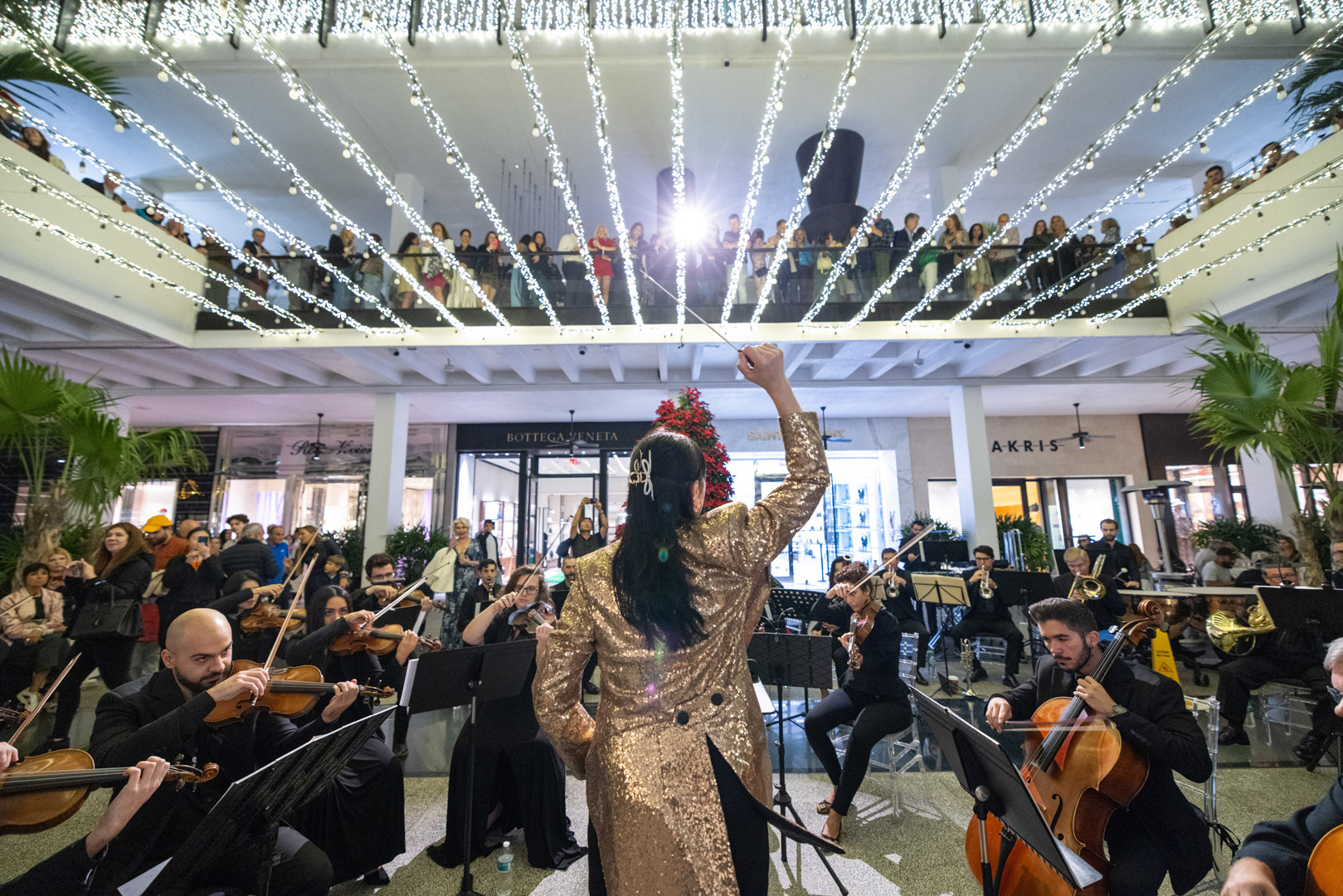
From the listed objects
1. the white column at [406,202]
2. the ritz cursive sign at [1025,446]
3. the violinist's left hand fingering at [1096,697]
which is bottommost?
the violinist's left hand fingering at [1096,697]

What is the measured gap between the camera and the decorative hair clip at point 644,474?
1267 millimetres

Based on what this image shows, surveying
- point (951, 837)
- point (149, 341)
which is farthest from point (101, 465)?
point (951, 837)

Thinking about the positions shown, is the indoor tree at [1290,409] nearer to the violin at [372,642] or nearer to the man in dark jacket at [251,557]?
the violin at [372,642]

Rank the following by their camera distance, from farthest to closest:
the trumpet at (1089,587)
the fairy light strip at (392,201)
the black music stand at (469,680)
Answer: the trumpet at (1089,587), the fairy light strip at (392,201), the black music stand at (469,680)

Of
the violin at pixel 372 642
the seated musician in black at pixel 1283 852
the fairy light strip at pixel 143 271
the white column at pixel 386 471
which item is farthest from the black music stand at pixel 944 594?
the fairy light strip at pixel 143 271

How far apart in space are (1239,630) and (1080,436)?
9274 millimetres

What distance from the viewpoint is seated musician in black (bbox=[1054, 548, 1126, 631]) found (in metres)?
6.00

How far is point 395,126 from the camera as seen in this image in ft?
30.4

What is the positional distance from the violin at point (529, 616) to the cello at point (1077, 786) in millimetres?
2647

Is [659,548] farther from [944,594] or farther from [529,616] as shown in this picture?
[944,594]

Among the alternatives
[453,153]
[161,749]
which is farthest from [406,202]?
[161,749]

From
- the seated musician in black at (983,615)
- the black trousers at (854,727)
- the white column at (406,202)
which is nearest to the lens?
the black trousers at (854,727)

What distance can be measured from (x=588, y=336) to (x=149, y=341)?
5.83 m

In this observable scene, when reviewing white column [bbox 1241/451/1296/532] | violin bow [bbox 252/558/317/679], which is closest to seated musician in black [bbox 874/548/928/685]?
violin bow [bbox 252/558/317/679]
